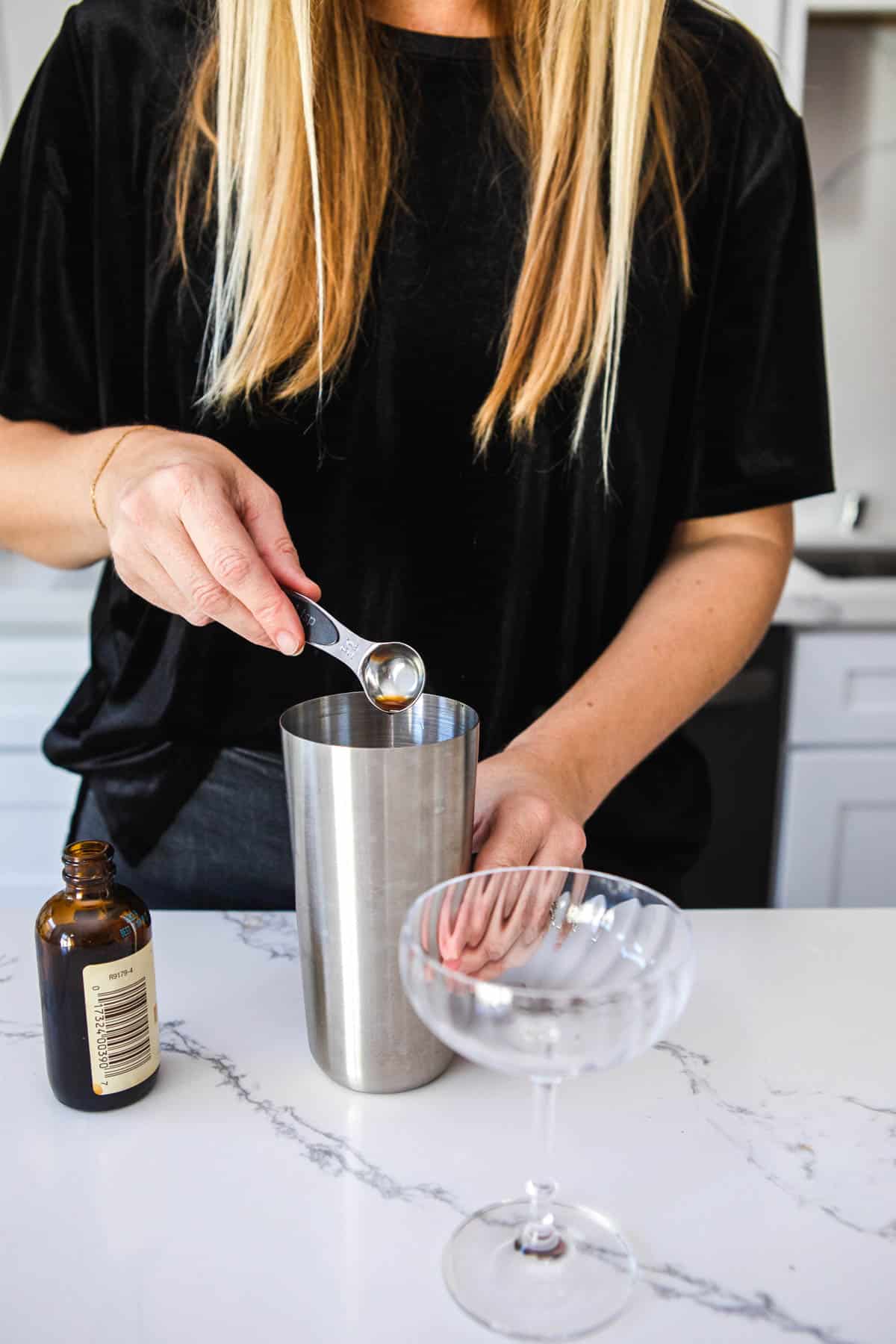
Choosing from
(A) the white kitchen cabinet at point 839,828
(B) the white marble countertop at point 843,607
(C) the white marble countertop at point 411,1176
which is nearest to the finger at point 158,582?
(C) the white marble countertop at point 411,1176

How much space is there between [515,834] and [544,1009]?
21cm

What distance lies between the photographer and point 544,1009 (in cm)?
49

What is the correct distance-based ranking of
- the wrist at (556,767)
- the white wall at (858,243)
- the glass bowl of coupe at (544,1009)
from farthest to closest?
the white wall at (858,243) → the wrist at (556,767) → the glass bowl of coupe at (544,1009)

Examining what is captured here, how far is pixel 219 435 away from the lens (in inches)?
39.8

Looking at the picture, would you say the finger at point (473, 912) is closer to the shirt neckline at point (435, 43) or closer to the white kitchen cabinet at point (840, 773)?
the shirt neckline at point (435, 43)

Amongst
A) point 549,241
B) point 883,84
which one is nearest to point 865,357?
point 883,84

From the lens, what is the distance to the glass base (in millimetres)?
525

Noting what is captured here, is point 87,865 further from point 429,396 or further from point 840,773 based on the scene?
point 840,773

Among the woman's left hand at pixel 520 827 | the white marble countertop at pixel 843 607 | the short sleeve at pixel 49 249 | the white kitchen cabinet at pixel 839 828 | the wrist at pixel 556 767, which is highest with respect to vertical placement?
the short sleeve at pixel 49 249

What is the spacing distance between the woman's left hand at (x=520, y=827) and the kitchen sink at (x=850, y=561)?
1.67 metres

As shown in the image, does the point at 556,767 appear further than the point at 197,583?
Yes

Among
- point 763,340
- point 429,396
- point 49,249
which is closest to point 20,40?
point 49,249

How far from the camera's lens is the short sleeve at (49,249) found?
3.18ft

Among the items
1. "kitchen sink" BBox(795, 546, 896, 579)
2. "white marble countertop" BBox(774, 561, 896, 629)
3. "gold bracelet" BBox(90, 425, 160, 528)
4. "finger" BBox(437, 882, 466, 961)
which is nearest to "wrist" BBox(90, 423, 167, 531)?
"gold bracelet" BBox(90, 425, 160, 528)
